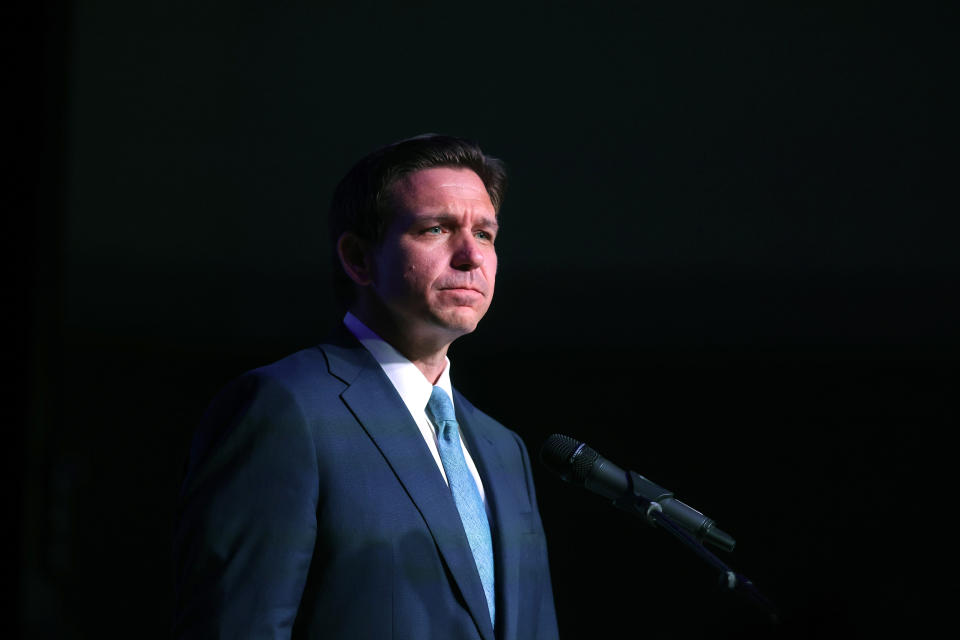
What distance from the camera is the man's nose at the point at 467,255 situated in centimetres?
155

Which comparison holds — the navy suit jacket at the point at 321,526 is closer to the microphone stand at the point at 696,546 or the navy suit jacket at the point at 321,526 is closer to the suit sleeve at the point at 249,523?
the suit sleeve at the point at 249,523

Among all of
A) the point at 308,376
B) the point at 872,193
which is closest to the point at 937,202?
the point at 872,193

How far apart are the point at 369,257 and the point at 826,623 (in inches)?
64.7

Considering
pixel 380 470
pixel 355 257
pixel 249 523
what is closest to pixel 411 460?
pixel 380 470

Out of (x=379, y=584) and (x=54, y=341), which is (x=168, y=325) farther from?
(x=379, y=584)

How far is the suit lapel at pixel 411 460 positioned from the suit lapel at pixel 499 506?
77 millimetres

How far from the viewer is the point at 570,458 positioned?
55.4 inches

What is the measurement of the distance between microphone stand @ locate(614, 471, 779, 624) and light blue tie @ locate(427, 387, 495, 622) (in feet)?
0.83

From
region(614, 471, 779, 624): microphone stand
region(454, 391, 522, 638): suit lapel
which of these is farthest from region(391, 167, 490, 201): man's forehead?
region(614, 471, 779, 624): microphone stand

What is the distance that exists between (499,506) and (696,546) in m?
0.39

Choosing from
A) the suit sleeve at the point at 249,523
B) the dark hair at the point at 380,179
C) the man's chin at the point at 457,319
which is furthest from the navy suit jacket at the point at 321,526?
the dark hair at the point at 380,179

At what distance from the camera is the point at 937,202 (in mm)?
2641

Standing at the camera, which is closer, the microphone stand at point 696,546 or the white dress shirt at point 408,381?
the microphone stand at point 696,546

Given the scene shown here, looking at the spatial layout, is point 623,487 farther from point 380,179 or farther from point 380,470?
point 380,179
